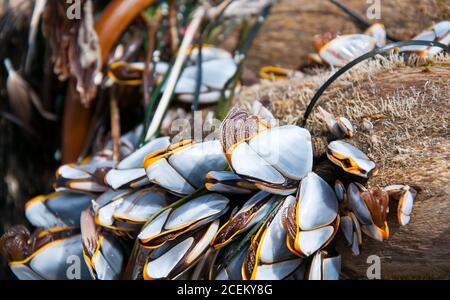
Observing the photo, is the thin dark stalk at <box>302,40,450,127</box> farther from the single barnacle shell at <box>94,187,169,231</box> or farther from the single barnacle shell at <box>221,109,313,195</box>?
the single barnacle shell at <box>94,187,169,231</box>

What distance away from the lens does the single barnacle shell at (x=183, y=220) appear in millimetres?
779

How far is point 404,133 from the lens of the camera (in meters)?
0.77

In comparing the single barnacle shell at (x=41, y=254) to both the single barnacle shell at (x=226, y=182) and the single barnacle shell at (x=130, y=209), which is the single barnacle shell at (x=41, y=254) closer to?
the single barnacle shell at (x=130, y=209)

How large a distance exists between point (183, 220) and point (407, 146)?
35 centimetres

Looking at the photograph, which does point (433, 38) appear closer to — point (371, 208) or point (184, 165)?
point (371, 208)

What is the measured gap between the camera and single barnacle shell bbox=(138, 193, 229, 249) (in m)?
0.78

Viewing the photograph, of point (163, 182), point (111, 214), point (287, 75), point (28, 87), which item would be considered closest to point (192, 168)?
point (163, 182)

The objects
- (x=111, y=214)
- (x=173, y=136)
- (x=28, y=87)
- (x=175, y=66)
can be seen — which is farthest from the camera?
(x=28, y=87)

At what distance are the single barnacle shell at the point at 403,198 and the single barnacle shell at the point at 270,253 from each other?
14 cm

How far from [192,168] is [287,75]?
1.40 feet

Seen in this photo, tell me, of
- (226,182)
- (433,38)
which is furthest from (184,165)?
(433,38)

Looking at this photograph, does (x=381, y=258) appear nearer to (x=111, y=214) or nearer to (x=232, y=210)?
(x=232, y=210)

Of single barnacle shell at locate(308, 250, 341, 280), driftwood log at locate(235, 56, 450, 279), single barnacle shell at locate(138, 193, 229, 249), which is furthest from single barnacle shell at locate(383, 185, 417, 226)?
single barnacle shell at locate(138, 193, 229, 249)

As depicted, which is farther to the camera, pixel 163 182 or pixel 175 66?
pixel 175 66
